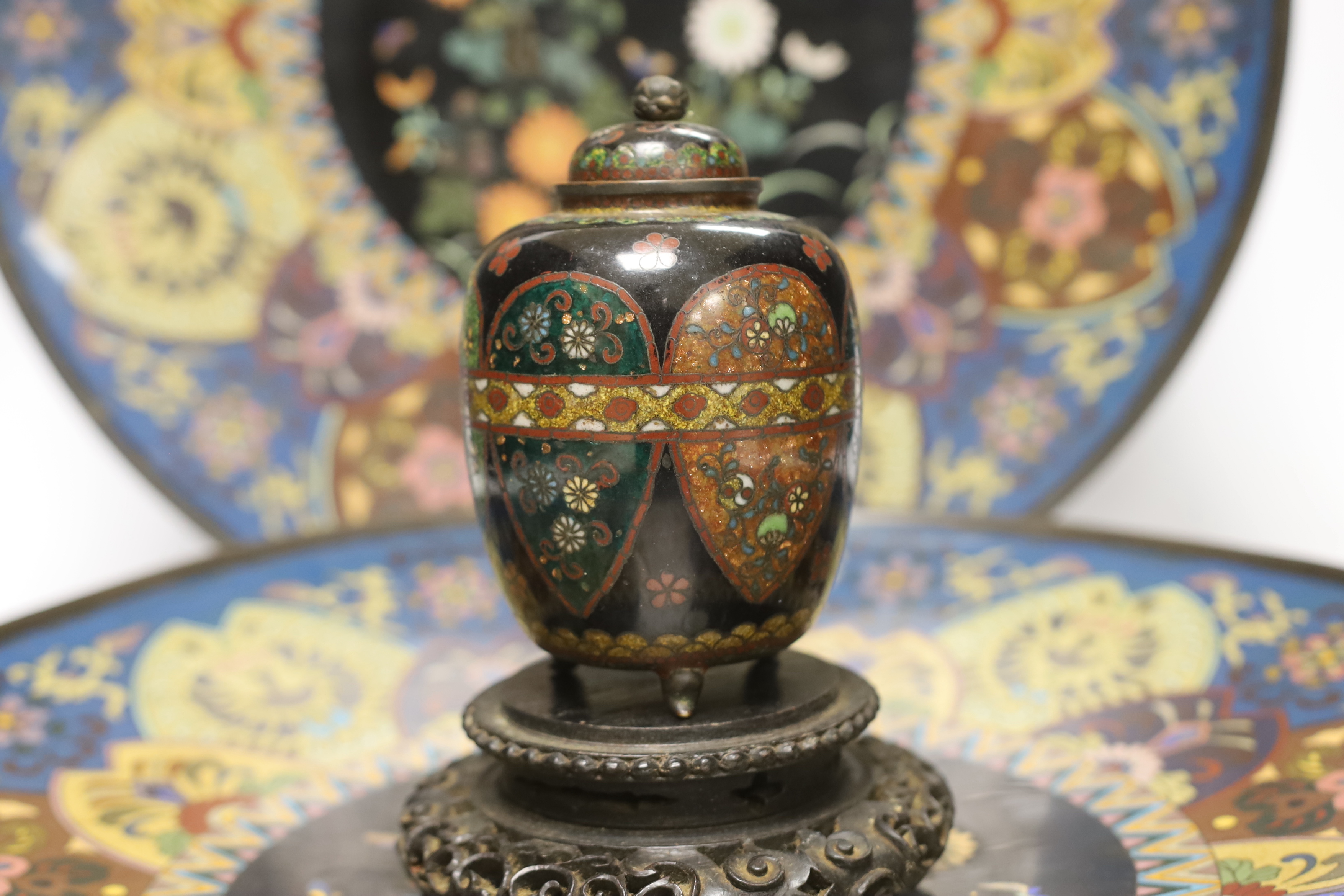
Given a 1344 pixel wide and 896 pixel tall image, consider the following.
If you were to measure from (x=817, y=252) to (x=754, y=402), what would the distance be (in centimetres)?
17

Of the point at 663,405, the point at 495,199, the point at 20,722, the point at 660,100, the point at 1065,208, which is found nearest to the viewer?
the point at 663,405

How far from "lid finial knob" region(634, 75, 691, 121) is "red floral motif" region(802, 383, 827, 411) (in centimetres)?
31

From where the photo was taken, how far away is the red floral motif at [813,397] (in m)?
1.36

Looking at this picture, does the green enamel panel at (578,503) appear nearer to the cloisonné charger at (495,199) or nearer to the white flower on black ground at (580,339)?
the white flower on black ground at (580,339)

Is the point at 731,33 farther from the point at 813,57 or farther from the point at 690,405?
the point at 690,405

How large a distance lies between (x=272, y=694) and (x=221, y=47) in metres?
1.32

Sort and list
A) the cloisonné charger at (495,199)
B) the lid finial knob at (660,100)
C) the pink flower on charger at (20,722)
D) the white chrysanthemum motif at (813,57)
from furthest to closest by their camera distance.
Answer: the white chrysanthemum motif at (813,57)
the cloisonné charger at (495,199)
the pink flower on charger at (20,722)
the lid finial knob at (660,100)

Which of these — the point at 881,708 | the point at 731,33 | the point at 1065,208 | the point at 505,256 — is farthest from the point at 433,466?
the point at 505,256

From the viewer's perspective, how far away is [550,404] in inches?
52.8

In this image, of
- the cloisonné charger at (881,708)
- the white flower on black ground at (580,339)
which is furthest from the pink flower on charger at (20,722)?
the white flower on black ground at (580,339)

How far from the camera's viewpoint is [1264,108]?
2.51 meters

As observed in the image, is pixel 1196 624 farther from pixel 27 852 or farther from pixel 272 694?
pixel 27 852

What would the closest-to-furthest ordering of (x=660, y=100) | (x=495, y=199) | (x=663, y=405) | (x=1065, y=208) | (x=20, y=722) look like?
(x=663, y=405)
(x=660, y=100)
(x=20, y=722)
(x=1065, y=208)
(x=495, y=199)

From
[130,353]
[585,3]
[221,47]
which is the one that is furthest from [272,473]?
[585,3]
